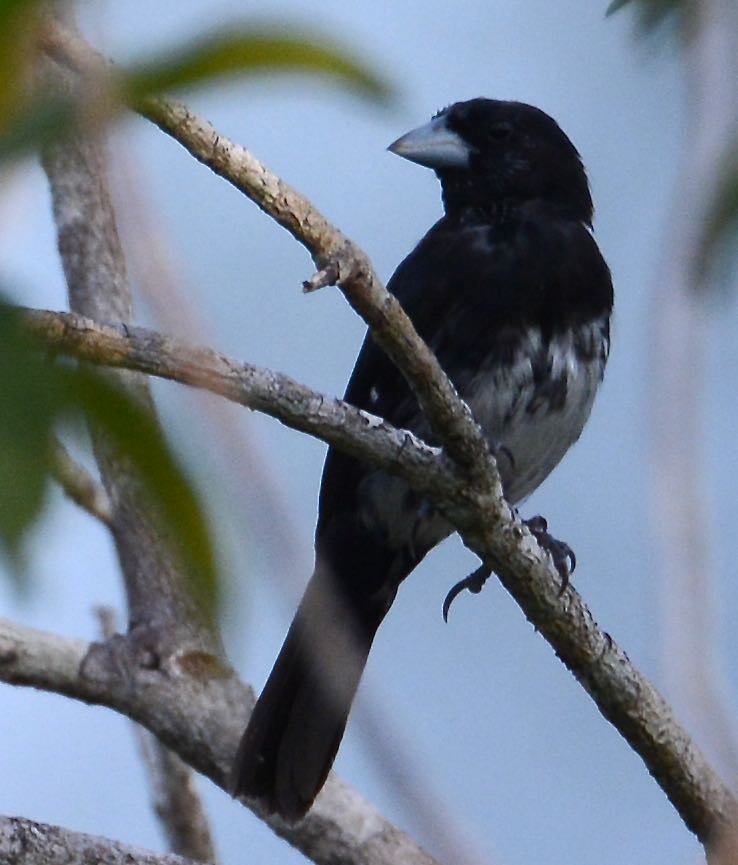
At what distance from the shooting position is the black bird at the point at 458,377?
3287 mm

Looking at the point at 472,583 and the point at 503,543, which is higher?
the point at 472,583

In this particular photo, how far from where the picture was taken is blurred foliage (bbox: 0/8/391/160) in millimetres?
695

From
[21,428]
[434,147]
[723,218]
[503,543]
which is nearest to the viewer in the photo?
[21,428]

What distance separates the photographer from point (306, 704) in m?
3.38

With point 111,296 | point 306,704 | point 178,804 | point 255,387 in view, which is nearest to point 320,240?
point 255,387

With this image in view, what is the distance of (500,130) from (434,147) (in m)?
0.20

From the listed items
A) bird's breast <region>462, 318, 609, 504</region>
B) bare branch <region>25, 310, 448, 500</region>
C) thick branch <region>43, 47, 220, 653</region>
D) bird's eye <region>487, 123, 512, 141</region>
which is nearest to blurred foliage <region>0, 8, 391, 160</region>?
Answer: bare branch <region>25, 310, 448, 500</region>

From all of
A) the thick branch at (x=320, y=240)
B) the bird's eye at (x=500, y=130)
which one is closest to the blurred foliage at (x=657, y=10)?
the thick branch at (x=320, y=240)

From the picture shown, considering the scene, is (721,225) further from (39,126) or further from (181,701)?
(181,701)

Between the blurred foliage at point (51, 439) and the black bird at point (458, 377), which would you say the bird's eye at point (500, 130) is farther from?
the blurred foliage at point (51, 439)

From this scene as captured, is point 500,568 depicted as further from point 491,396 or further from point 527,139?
point 527,139

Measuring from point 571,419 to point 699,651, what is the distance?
2237mm

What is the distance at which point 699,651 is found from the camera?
124cm

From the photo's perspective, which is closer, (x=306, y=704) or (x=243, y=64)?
(x=243, y=64)
